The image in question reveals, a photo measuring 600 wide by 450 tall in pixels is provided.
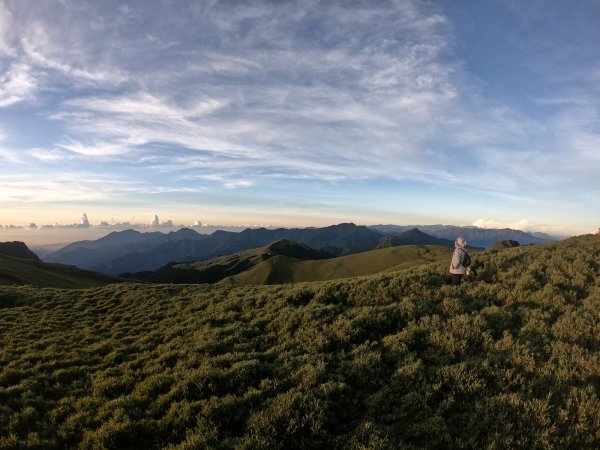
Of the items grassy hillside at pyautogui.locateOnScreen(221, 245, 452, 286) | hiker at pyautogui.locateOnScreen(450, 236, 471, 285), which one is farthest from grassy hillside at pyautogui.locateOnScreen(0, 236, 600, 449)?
grassy hillside at pyautogui.locateOnScreen(221, 245, 452, 286)

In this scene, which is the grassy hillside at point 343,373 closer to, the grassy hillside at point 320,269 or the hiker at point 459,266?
the hiker at point 459,266

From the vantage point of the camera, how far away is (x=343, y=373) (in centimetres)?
1012

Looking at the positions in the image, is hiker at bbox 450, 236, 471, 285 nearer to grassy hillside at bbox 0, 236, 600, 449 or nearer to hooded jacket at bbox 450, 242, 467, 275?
hooded jacket at bbox 450, 242, 467, 275

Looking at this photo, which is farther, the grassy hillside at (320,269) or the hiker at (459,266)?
the grassy hillside at (320,269)

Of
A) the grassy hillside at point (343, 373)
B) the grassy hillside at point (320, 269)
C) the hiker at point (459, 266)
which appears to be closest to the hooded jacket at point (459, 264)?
the hiker at point (459, 266)

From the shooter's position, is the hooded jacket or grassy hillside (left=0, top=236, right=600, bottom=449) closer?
grassy hillside (left=0, top=236, right=600, bottom=449)

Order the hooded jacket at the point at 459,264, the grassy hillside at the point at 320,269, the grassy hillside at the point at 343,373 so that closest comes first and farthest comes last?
the grassy hillside at the point at 343,373 < the hooded jacket at the point at 459,264 < the grassy hillside at the point at 320,269

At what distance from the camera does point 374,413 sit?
8.30 m

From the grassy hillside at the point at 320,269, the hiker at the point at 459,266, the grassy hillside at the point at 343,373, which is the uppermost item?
the hiker at the point at 459,266

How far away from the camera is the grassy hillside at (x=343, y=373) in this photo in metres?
7.58

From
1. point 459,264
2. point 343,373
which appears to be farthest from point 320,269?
point 343,373

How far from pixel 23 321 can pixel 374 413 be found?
24.2m

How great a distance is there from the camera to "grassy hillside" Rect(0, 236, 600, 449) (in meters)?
7.58

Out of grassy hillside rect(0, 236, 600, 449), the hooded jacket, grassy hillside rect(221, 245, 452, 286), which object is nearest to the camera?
grassy hillside rect(0, 236, 600, 449)
